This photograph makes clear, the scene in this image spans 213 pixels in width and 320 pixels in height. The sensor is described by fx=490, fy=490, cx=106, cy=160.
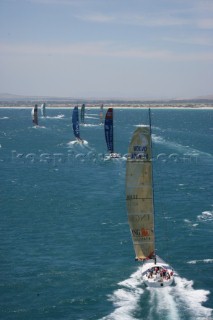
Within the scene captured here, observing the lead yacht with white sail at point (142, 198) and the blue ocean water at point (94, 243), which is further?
the lead yacht with white sail at point (142, 198)

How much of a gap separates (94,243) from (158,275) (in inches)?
542

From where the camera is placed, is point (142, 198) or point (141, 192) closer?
point (141, 192)

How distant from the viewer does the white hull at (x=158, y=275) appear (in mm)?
43562

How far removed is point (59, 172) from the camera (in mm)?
99062

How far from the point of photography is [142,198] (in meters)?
47.4

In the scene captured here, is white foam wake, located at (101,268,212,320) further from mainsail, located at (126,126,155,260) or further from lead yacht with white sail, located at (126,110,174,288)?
mainsail, located at (126,126,155,260)

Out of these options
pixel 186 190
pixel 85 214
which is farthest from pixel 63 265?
pixel 186 190

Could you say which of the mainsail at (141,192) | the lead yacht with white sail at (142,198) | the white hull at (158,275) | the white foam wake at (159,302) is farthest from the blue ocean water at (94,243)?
the mainsail at (141,192)

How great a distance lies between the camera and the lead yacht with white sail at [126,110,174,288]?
46125mm

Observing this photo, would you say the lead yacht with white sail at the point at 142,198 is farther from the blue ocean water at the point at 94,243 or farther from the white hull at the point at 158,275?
the blue ocean water at the point at 94,243

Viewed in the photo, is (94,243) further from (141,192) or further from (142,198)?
(141,192)

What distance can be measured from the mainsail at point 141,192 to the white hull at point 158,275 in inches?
116

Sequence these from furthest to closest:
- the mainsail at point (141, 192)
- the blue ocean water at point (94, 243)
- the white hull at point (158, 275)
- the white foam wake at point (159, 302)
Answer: the mainsail at point (141, 192) → the white hull at point (158, 275) → the blue ocean water at point (94, 243) → the white foam wake at point (159, 302)

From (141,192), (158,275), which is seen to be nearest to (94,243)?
(141,192)
